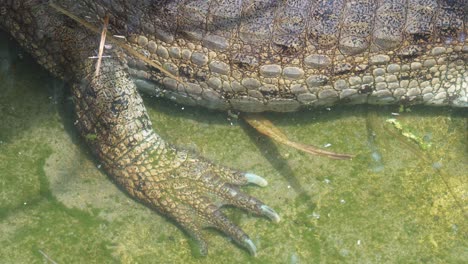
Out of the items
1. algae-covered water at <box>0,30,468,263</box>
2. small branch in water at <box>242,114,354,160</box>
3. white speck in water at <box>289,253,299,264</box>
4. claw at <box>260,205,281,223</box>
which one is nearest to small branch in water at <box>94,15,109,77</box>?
algae-covered water at <box>0,30,468,263</box>

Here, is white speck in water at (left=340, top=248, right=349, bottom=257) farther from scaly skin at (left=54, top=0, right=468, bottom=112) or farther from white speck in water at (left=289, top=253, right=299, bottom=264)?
scaly skin at (left=54, top=0, right=468, bottom=112)

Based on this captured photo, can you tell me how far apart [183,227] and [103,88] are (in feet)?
2.72

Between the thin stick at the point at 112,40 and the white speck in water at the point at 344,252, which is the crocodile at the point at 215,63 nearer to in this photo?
the thin stick at the point at 112,40

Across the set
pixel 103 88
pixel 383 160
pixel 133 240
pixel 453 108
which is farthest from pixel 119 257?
pixel 453 108

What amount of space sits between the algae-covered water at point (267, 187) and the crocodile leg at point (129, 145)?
8 cm

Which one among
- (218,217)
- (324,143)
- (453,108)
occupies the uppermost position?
(453,108)

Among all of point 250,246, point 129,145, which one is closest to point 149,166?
point 129,145

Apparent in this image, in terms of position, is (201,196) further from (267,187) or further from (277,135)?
(277,135)

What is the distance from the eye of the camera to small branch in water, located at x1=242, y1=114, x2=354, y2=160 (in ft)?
11.6

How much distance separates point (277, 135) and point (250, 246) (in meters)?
0.70

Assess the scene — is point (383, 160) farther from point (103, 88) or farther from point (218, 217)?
point (103, 88)

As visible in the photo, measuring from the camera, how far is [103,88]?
3289 millimetres

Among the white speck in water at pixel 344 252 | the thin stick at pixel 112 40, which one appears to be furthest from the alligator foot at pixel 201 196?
the thin stick at pixel 112 40

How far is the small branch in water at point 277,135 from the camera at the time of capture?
3535mm
